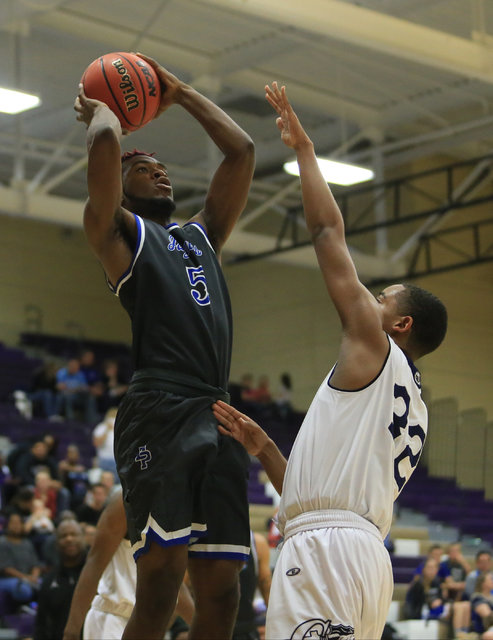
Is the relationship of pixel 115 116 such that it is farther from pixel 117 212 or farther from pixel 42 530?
pixel 42 530

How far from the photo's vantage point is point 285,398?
21953mm

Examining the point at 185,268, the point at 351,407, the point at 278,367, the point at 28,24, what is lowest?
the point at 351,407

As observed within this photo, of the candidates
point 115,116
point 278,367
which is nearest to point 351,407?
point 115,116

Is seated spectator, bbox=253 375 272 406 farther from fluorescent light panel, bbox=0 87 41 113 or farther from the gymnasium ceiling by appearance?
fluorescent light panel, bbox=0 87 41 113

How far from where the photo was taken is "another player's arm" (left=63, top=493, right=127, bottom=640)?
562 centimetres

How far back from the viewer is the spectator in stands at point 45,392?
1856cm

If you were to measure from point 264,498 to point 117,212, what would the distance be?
1370 centimetres

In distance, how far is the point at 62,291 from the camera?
2539cm

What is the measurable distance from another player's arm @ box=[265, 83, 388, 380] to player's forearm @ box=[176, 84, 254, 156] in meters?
0.44

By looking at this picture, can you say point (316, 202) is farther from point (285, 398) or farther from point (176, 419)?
point (285, 398)

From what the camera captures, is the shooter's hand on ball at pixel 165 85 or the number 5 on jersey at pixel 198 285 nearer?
the number 5 on jersey at pixel 198 285

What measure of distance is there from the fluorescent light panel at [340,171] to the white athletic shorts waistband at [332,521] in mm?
12071

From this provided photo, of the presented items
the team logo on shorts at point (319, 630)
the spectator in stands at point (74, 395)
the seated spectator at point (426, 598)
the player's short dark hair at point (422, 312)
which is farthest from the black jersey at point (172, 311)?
the spectator in stands at point (74, 395)

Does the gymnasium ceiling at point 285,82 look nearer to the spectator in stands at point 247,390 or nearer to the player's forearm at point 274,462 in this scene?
the spectator in stands at point 247,390
